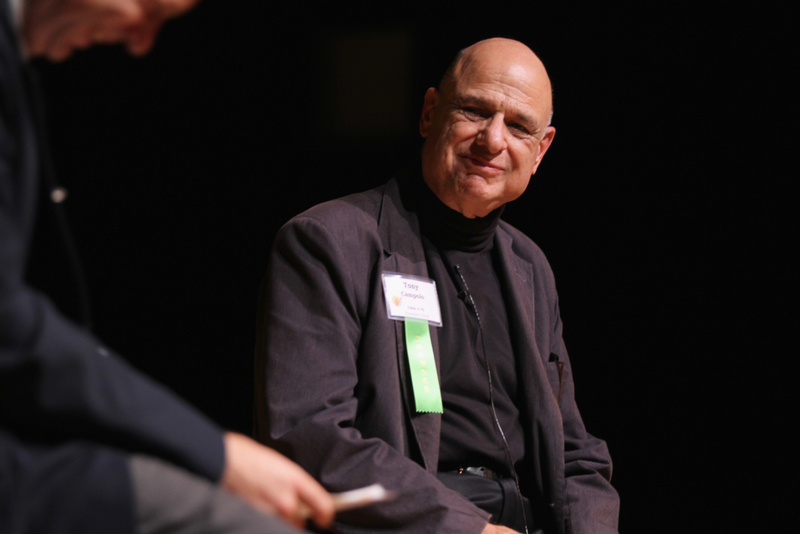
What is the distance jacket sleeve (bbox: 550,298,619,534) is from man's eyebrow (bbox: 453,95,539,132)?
565 mm

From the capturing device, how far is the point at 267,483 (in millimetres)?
768

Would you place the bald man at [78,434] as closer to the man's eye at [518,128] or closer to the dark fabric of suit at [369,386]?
the dark fabric of suit at [369,386]

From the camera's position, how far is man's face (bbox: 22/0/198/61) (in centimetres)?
77

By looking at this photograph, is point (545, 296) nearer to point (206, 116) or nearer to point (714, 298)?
point (714, 298)

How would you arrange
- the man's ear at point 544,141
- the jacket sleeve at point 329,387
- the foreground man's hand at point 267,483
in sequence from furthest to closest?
1. the man's ear at point 544,141
2. the jacket sleeve at point 329,387
3. the foreground man's hand at point 267,483

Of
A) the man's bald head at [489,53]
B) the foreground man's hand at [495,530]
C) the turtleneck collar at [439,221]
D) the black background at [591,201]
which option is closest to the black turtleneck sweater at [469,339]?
the turtleneck collar at [439,221]

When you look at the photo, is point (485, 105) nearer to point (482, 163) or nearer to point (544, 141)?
point (482, 163)

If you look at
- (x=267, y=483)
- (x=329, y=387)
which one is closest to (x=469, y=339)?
(x=329, y=387)

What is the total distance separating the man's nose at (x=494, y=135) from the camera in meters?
1.92

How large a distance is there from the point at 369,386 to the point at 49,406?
3.26 feet

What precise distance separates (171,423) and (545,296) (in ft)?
5.16

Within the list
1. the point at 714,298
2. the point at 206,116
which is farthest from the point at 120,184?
the point at 714,298

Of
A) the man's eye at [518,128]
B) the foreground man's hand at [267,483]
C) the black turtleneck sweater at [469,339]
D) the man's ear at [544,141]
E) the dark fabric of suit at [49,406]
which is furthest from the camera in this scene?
the man's ear at [544,141]

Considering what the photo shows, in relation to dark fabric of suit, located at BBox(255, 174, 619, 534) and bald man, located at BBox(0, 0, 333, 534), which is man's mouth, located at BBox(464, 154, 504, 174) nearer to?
dark fabric of suit, located at BBox(255, 174, 619, 534)
